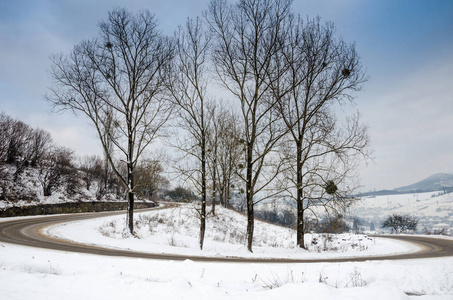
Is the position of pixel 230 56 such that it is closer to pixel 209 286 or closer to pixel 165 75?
pixel 165 75

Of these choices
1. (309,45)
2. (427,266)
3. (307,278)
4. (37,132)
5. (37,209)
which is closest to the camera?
(307,278)

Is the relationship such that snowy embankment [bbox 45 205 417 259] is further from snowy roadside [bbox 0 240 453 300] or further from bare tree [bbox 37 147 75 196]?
bare tree [bbox 37 147 75 196]

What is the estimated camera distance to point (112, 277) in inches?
286

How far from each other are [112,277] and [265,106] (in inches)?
502

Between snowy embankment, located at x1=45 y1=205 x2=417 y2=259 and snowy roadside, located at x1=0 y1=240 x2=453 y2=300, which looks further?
snowy embankment, located at x1=45 y1=205 x2=417 y2=259

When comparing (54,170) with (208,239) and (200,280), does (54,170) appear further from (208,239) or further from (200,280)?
(200,280)

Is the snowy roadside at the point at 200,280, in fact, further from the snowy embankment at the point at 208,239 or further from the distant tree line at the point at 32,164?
the distant tree line at the point at 32,164

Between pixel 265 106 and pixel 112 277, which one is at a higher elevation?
pixel 265 106

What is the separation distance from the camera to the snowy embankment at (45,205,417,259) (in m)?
16.1

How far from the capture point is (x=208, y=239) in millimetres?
22859

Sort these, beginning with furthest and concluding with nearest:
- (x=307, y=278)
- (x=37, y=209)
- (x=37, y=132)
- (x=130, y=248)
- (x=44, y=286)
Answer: (x=37, y=132) → (x=37, y=209) → (x=130, y=248) → (x=307, y=278) → (x=44, y=286)

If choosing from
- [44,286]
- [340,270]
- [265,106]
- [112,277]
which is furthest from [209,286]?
[265,106]

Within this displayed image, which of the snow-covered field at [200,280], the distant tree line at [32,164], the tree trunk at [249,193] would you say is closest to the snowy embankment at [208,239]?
the tree trunk at [249,193]

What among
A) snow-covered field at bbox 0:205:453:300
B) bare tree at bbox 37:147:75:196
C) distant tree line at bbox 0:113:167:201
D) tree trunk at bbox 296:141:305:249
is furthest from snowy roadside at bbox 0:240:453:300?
bare tree at bbox 37:147:75:196
